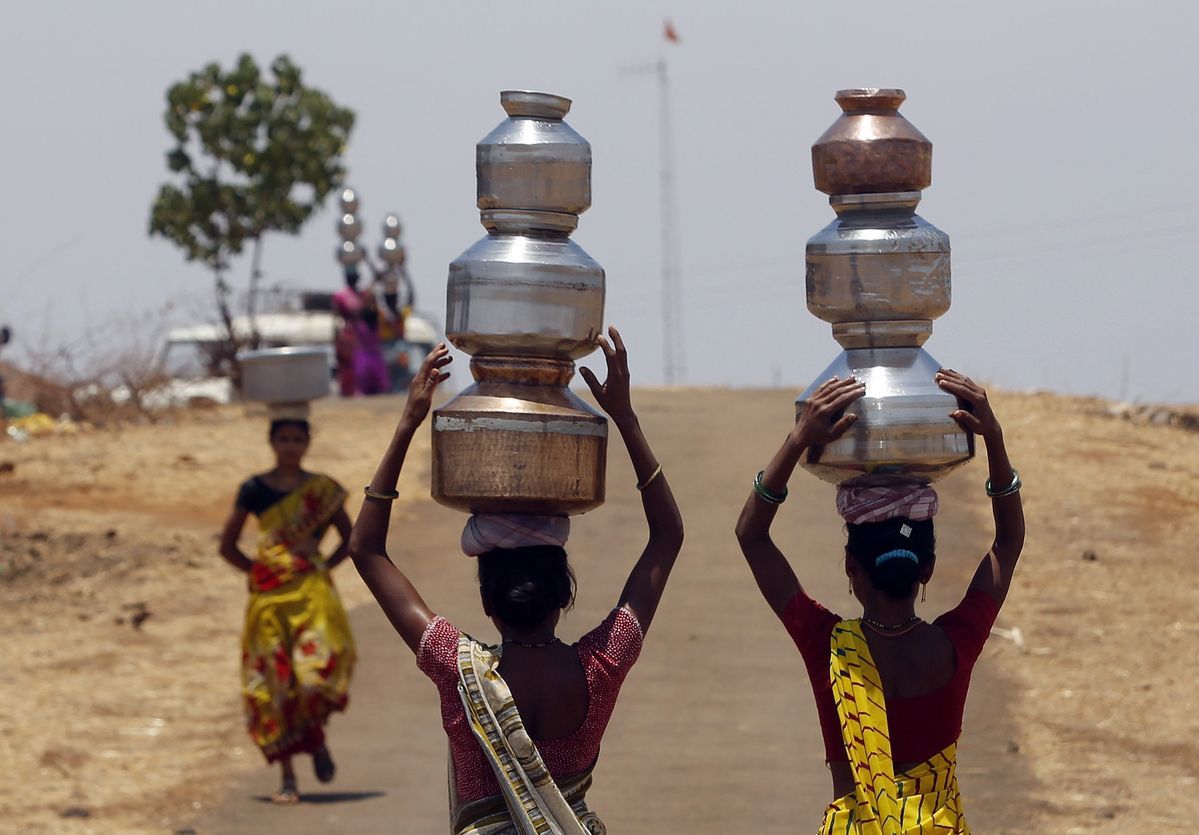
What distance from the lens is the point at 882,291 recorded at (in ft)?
13.6

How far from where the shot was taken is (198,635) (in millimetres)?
12586

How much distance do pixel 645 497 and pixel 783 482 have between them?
349mm

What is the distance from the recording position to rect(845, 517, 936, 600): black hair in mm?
4070

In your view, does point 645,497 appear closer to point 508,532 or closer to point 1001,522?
point 508,532

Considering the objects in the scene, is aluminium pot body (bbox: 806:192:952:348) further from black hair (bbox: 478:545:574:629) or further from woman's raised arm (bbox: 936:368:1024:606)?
black hair (bbox: 478:545:574:629)

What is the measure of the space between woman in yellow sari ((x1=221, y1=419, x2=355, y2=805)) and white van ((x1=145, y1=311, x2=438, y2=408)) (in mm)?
14549

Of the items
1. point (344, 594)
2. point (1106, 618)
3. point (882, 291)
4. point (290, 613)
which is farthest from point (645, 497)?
point (344, 594)

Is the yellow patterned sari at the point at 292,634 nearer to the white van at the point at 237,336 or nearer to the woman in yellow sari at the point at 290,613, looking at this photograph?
the woman in yellow sari at the point at 290,613

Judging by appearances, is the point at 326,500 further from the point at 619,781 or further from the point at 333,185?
the point at 333,185

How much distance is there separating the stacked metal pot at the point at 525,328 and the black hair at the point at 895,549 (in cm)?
60

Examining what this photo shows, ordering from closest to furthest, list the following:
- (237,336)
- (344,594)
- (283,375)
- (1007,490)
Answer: (1007,490)
(283,375)
(344,594)
(237,336)

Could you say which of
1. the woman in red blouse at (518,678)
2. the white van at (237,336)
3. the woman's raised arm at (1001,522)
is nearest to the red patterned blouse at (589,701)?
the woman in red blouse at (518,678)

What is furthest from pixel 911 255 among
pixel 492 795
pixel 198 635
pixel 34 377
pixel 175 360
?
pixel 175 360

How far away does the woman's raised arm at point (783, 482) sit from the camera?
13.4 ft
